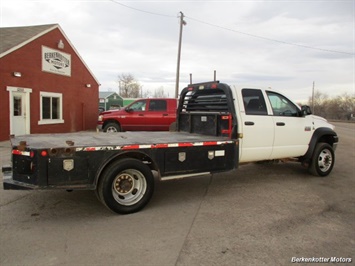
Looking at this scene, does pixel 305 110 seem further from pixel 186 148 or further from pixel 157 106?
pixel 157 106

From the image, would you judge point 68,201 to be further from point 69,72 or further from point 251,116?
point 69,72

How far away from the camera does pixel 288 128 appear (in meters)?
7.10

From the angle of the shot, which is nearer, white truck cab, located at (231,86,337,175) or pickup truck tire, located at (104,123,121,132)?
white truck cab, located at (231,86,337,175)

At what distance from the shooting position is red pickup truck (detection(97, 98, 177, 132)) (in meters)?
15.0

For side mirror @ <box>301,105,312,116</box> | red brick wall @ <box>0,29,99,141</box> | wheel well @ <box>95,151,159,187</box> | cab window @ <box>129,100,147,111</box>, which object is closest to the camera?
wheel well @ <box>95,151,159,187</box>

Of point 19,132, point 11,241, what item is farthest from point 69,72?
point 11,241

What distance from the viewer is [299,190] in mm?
6586

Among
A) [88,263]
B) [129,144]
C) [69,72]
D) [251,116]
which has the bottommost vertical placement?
[88,263]

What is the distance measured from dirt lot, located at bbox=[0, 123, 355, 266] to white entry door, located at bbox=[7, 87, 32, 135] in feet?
31.4

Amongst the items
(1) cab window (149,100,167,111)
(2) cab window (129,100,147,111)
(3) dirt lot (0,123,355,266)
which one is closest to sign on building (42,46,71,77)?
(2) cab window (129,100,147,111)

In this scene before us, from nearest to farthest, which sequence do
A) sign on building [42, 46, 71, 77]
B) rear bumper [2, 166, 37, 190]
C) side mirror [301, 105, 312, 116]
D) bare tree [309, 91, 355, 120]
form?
rear bumper [2, 166, 37, 190] → side mirror [301, 105, 312, 116] → sign on building [42, 46, 71, 77] → bare tree [309, 91, 355, 120]

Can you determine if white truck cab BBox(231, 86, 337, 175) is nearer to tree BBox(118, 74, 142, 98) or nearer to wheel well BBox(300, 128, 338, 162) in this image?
wheel well BBox(300, 128, 338, 162)

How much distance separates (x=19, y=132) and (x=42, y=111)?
1.82 meters

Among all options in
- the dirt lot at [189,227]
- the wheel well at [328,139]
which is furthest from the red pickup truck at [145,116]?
the dirt lot at [189,227]
